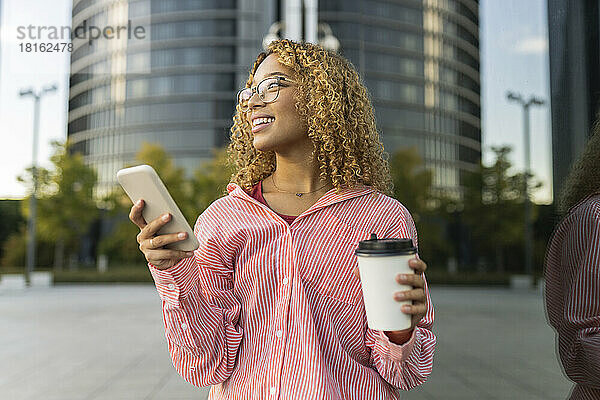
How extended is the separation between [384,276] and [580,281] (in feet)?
2.61

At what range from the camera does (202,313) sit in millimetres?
1237

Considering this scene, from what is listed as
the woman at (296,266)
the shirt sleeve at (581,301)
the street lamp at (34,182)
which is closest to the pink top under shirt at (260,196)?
the woman at (296,266)

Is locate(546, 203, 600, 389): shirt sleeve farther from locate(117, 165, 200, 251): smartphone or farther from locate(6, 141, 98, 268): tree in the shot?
locate(6, 141, 98, 268): tree

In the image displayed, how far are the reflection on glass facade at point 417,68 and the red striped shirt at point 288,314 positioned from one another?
3.09m

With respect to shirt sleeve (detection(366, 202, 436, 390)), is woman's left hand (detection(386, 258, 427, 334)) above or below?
above

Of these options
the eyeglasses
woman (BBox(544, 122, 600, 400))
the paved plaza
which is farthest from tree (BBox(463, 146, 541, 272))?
the eyeglasses

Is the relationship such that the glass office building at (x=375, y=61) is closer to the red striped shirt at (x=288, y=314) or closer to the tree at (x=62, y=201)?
the tree at (x=62, y=201)

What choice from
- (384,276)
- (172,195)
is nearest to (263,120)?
(384,276)

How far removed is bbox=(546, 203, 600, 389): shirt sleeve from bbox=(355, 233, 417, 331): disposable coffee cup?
0.68m

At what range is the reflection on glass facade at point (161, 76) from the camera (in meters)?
4.12

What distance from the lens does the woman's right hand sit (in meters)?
1.04

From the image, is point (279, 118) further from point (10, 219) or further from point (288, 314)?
point (10, 219)

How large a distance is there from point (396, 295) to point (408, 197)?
3.88 metres

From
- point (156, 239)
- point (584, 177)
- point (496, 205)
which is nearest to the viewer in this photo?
point (156, 239)
